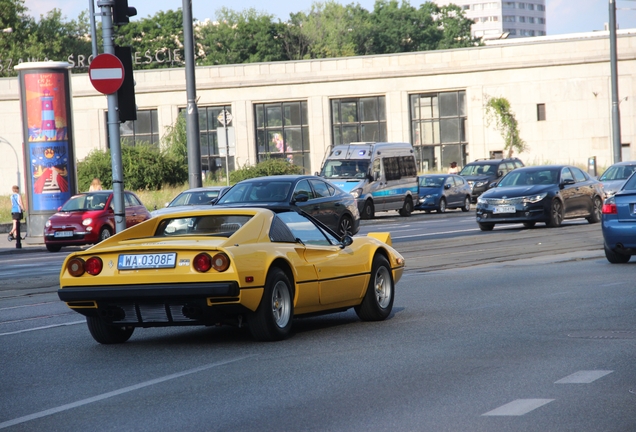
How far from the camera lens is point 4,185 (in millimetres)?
73188

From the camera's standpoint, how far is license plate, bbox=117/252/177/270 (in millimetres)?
8812

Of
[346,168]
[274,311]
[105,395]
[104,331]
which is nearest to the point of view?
[105,395]

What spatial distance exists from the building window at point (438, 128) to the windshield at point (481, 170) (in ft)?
66.6

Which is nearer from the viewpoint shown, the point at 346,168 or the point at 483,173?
the point at 346,168

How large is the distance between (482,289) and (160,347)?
5439 millimetres

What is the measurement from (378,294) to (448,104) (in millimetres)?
61051

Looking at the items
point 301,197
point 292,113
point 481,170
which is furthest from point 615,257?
point 292,113

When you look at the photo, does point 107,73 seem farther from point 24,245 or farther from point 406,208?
point 406,208

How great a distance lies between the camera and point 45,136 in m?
31.2

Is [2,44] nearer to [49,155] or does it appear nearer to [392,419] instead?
[49,155]

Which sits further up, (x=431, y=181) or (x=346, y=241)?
(x=346, y=241)

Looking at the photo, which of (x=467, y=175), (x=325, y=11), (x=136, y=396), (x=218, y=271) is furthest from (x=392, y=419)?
(x=325, y=11)

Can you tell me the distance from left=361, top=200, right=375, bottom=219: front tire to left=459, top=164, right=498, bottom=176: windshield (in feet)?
42.9

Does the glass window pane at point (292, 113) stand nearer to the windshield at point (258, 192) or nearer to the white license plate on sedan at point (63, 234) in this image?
the white license plate on sedan at point (63, 234)
